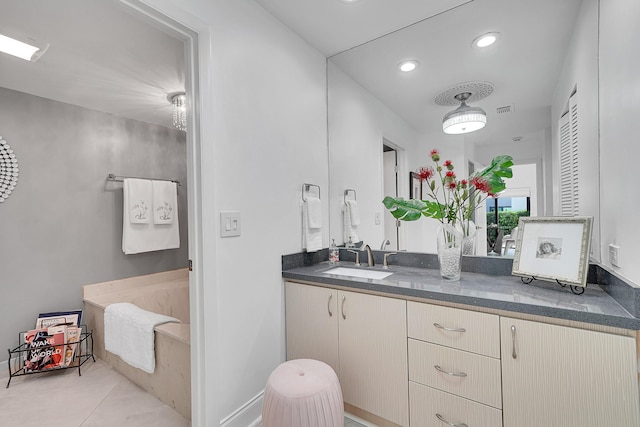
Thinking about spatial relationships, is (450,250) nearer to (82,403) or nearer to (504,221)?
(504,221)

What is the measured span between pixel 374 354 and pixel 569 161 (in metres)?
1.42

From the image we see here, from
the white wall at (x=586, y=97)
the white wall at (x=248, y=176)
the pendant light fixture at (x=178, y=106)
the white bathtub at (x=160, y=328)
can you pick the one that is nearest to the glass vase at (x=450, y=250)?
the white wall at (x=586, y=97)

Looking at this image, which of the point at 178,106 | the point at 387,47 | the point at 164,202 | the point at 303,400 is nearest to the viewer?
the point at 303,400

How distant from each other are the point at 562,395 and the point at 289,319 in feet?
4.38

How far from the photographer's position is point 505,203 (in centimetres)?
160

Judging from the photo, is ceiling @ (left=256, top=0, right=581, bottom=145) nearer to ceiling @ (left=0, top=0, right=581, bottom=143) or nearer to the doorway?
ceiling @ (left=0, top=0, right=581, bottom=143)

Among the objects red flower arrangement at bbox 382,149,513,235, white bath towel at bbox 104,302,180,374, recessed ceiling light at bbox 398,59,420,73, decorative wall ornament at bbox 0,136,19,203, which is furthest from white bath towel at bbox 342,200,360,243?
decorative wall ornament at bbox 0,136,19,203

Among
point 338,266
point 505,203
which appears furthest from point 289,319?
point 505,203

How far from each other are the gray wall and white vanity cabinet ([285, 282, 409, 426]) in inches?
86.4

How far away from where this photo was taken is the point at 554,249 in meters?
1.31

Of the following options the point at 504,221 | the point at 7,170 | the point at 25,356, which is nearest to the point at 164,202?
the point at 7,170

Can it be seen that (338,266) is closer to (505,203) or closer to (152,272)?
(505,203)

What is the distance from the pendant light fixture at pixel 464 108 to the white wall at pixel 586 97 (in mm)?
365

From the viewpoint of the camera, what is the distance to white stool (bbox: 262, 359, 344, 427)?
3.87 feet
